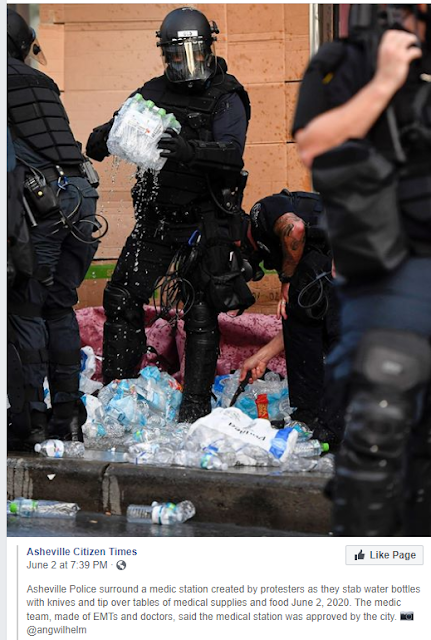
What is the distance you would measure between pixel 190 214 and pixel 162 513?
75.8 inches

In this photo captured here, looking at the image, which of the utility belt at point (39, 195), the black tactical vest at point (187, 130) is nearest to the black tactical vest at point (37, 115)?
the utility belt at point (39, 195)

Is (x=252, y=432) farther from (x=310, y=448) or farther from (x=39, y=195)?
(x=39, y=195)

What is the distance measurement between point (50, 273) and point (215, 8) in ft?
10.3

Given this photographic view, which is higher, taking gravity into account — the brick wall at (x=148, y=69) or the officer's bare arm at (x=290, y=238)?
the brick wall at (x=148, y=69)

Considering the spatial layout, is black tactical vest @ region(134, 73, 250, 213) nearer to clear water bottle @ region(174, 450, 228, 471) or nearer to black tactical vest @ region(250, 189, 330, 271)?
black tactical vest @ region(250, 189, 330, 271)

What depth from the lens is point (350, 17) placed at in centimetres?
321

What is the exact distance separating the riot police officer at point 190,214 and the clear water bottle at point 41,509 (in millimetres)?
1228

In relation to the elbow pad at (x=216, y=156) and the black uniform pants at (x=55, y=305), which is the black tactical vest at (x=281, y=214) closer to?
the elbow pad at (x=216, y=156)

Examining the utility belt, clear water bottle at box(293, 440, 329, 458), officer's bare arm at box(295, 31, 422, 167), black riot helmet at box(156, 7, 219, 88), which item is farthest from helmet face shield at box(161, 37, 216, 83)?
officer's bare arm at box(295, 31, 422, 167)

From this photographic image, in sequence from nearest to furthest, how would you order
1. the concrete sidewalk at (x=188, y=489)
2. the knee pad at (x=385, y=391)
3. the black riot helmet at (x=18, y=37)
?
the knee pad at (x=385, y=391)
the concrete sidewalk at (x=188, y=489)
the black riot helmet at (x=18, y=37)

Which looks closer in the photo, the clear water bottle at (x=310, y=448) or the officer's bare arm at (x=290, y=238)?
the clear water bottle at (x=310, y=448)

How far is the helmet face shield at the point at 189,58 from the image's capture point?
596cm

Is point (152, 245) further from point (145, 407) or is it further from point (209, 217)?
point (145, 407)
